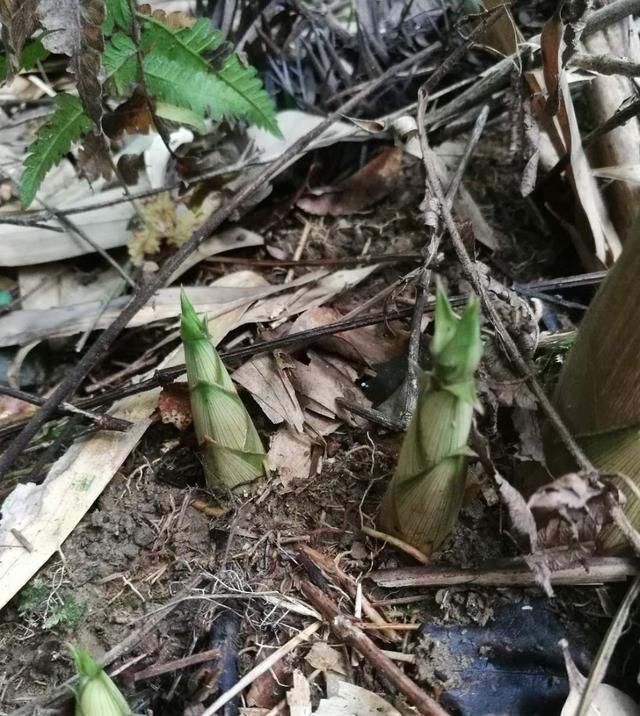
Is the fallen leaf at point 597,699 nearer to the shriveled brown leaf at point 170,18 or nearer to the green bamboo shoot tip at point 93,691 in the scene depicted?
the green bamboo shoot tip at point 93,691

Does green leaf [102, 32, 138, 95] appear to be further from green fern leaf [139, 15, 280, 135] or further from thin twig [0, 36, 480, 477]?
thin twig [0, 36, 480, 477]

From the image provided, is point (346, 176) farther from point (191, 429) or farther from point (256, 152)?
point (191, 429)

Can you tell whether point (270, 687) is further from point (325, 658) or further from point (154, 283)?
point (154, 283)

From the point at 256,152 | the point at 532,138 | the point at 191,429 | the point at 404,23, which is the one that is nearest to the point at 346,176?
the point at 256,152

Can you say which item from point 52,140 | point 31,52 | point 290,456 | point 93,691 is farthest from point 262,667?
point 31,52

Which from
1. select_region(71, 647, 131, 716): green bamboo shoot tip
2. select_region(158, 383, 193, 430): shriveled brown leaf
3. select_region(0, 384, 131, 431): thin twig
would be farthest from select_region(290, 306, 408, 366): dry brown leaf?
select_region(71, 647, 131, 716): green bamboo shoot tip

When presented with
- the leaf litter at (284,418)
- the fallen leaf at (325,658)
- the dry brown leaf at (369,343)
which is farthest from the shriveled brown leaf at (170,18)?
the fallen leaf at (325,658)
